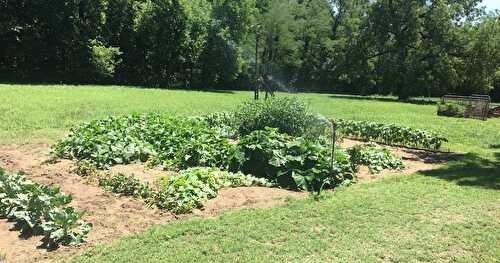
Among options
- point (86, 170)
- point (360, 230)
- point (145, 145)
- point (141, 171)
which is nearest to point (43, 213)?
point (86, 170)

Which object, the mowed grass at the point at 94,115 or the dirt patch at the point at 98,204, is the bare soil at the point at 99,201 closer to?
the dirt patch at the point at 98,204

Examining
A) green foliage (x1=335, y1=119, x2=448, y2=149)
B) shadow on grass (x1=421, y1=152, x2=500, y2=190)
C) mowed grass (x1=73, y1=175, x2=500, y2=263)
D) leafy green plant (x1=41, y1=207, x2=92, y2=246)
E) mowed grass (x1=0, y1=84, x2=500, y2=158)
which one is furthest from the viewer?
green foliage (x1=335, y1=119, x2=448, y2=149)

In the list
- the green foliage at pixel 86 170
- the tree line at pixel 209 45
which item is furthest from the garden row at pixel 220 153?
the tree line at pixel 209 45

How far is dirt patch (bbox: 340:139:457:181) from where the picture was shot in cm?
788

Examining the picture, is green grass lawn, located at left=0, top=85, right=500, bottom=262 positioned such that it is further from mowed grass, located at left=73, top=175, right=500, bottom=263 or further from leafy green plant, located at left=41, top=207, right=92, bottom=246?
leafy green plant, located at left=41, top=207, right=92, bottom=246

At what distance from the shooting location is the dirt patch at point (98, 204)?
4504 mm

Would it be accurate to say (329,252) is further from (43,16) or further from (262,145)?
(43,16)

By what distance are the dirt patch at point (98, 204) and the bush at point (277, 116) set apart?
2636 millimetres

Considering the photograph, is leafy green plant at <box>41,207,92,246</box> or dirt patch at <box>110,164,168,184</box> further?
dirt patch at <box>110,164,168,184</box>

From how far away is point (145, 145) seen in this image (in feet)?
26.5

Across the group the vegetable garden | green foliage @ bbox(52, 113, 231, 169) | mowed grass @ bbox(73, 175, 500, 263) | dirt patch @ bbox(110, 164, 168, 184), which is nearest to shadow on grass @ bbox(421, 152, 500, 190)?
the vegetable garden

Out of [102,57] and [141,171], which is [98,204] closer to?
[141,171]

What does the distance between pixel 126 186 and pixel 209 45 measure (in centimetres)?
2453

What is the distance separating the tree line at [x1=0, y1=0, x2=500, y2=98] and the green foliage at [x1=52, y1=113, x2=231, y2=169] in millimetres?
17920
